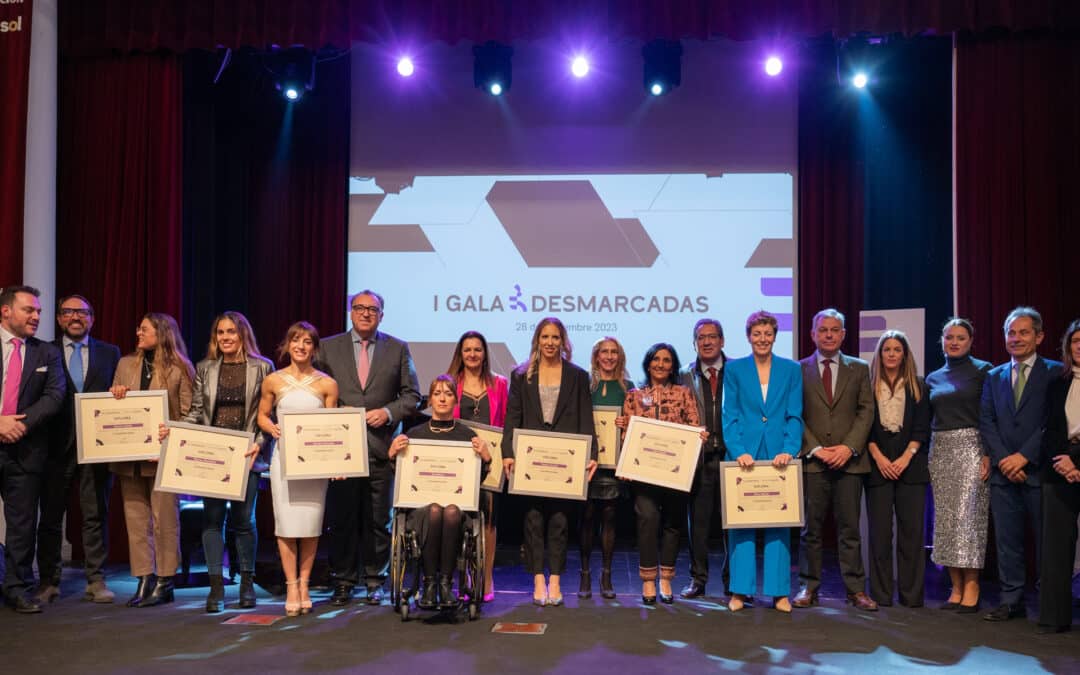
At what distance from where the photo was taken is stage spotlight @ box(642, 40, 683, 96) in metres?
6.96

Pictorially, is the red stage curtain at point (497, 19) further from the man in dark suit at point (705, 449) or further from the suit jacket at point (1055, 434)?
the suit jacket at point (1055, 434)

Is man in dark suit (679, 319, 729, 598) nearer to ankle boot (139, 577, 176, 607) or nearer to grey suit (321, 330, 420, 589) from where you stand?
grey suit (321, 330, 420, 589)

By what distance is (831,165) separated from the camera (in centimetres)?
727

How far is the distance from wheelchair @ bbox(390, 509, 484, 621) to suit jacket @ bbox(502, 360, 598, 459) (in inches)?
21.4

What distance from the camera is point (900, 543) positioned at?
197 inches

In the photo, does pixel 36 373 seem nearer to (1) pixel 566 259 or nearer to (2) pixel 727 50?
(1) pixel 566 259

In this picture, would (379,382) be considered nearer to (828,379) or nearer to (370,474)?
(370,474)

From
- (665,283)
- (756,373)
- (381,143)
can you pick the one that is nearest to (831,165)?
(665,283)

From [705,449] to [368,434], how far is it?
195 cm

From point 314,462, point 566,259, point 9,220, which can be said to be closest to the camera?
point 314,462

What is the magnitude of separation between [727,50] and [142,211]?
4760mm

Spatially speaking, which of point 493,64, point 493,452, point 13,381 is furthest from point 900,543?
point 13,381

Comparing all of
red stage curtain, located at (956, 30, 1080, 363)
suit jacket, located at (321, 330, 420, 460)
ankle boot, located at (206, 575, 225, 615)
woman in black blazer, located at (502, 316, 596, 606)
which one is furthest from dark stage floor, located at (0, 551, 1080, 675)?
red stage curtain, located at (956, 30, 1080, 363)

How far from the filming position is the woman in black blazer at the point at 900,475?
4949 millimetres
